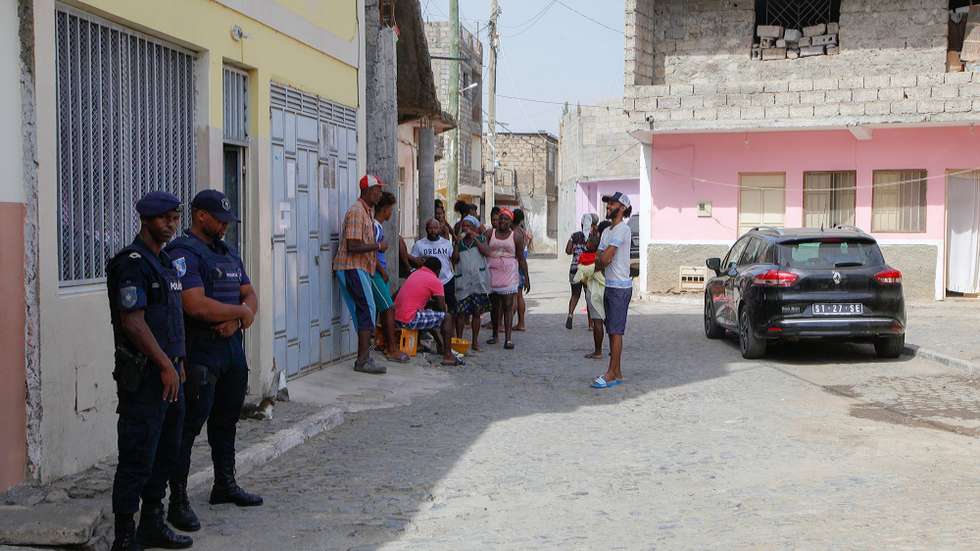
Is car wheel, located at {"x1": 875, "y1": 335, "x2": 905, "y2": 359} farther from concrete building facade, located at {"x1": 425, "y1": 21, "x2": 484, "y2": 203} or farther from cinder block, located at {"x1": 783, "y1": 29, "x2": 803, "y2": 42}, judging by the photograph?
concrete building facade, located at {"x1": 425, "y1": 21, "x2": 484, "y2": 203}

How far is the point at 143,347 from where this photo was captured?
4.86 m

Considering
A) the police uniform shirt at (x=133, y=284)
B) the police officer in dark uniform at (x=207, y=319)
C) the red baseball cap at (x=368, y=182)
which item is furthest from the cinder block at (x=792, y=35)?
the police uniform shirt at (x=133, y=284)

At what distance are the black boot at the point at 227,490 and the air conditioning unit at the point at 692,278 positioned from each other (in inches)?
669

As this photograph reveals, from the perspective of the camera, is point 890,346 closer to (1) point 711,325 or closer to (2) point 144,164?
(1) point 711,325

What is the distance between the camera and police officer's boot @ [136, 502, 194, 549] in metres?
5.24

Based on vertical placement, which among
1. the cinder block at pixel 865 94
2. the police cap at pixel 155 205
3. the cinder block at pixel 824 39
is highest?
the cinder block at pixel 824 39

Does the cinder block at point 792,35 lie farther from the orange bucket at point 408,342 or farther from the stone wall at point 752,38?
the orange bucket at point 408,342

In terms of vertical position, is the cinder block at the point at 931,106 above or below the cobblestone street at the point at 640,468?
above

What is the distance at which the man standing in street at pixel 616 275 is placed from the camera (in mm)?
10617

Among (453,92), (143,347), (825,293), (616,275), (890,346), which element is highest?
(453,92)

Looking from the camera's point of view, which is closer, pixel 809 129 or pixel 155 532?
pixel 155 532

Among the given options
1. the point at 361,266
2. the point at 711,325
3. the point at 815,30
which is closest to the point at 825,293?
the point at 711,325

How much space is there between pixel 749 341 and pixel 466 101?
35257 mm

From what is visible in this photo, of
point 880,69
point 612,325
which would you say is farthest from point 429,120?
point 880,69
